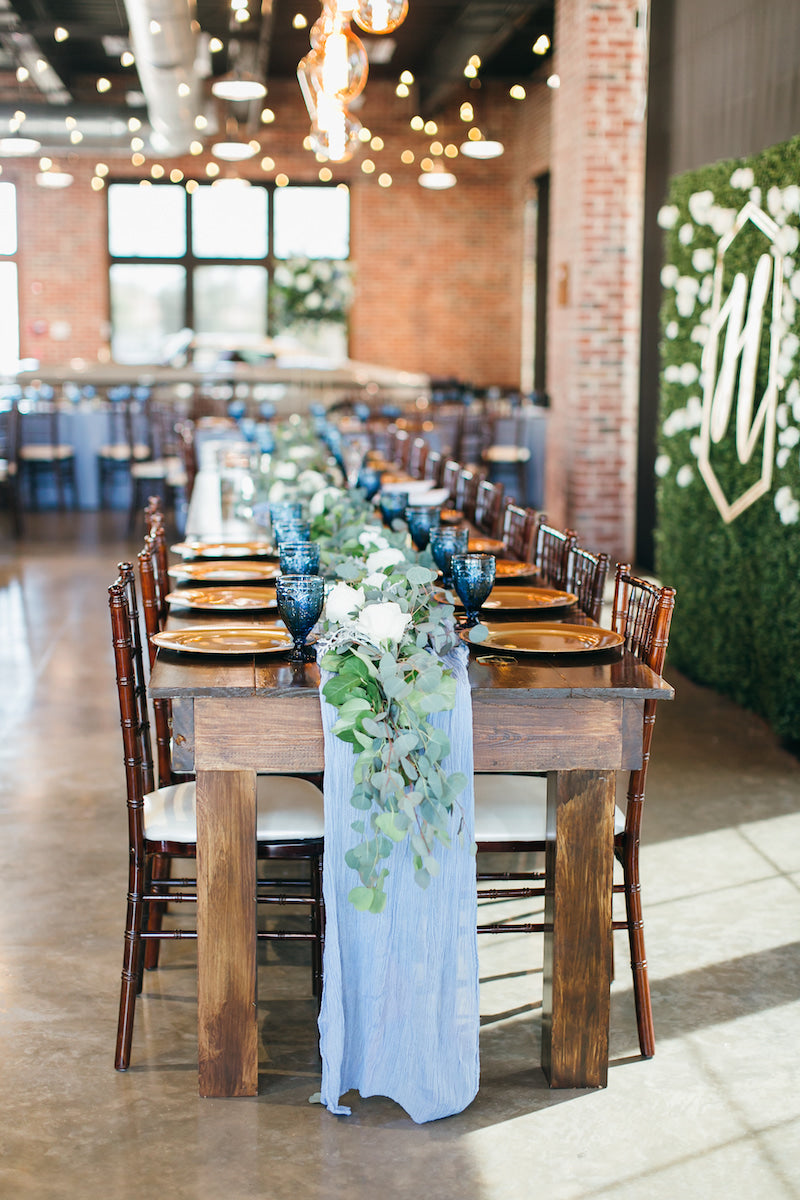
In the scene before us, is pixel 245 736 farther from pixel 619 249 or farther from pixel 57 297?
pixel 57 297

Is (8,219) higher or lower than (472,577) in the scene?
higher

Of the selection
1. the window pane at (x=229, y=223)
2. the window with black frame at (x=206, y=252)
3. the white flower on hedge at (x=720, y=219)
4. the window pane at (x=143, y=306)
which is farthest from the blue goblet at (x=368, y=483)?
the window pane at (x=229, y=223)

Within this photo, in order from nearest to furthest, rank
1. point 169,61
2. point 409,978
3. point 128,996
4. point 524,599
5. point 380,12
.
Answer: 1. point 409,978
2. point 128,996
3. point 524,599
4. point 380,12
5. point 169,61

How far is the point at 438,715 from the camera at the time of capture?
2.31 meters

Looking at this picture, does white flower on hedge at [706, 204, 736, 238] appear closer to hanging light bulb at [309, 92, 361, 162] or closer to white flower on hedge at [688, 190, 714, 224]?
white flower on hedge at [688, 190, 714, 224]

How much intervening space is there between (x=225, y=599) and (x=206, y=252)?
13.6m

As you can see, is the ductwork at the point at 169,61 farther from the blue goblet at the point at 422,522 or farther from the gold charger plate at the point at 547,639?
the gold charger plate at the point at 547,639

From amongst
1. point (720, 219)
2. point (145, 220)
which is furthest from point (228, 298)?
point (720, 219)

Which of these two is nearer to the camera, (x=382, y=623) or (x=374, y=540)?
(x=382, y=623)

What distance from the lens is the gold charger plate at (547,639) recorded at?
260 cm

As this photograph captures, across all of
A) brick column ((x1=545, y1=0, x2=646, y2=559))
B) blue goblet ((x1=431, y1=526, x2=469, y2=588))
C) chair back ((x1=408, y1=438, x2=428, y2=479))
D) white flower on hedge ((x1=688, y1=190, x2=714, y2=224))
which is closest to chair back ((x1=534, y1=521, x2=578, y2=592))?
blue goblet ((x1=431, y1=526, x2=469, y2=588))

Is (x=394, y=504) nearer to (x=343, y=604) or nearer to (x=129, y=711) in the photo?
(x=129, y=711)

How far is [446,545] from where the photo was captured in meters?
3.05

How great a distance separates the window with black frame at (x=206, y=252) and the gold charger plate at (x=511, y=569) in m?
12.2
